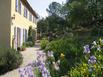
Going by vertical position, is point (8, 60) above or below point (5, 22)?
below

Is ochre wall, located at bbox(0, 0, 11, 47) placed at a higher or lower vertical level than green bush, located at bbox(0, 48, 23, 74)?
higher

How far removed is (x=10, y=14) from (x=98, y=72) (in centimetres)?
1438

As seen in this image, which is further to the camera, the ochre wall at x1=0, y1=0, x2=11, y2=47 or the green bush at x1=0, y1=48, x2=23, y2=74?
the ochre wall at x1=0, y1=0, x2=11, y2=47

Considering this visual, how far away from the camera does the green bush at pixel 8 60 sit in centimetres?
1451

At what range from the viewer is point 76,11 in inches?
1560

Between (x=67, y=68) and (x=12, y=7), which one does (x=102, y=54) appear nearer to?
(x=67, y=68)

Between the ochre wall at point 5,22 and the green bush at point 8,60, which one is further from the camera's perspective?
the ochre wall at point 5,22

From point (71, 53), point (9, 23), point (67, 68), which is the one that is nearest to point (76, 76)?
point (67, 68)

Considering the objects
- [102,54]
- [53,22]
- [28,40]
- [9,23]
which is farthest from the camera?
[53,22]

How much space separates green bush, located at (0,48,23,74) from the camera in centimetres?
1451

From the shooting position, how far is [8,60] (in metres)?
14.8

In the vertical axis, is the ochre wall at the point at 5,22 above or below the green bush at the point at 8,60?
above

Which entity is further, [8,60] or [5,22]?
[5,22]

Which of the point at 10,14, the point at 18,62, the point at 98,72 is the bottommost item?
the point at 18,62
